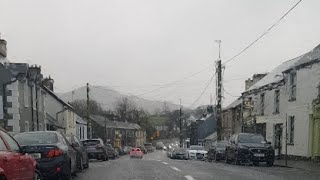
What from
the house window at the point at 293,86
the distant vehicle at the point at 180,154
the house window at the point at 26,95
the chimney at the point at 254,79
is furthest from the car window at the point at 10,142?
the chimney at the point at 254,79

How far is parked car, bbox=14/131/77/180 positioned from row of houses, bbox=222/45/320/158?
51.9ft

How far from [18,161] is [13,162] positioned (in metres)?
0.34

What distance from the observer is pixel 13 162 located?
8508 mm

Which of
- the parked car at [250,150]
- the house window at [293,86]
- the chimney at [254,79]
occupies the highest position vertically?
the chimney at [254,79]

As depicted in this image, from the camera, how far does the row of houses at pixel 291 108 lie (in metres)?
27.7

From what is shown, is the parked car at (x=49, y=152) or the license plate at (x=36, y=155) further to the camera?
the parked car at (x=49, y=152)

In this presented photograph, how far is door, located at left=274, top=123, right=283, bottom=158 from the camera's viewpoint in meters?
33.5

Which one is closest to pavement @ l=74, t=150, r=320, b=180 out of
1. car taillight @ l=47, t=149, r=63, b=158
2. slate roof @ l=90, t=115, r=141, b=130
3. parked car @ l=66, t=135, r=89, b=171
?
parked car @ l=66, t=135, r=89, b=171

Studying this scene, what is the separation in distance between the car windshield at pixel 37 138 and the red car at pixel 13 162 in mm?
3095

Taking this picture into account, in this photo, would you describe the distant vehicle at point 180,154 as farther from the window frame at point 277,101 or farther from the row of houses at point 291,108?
the window frame at point 277,101

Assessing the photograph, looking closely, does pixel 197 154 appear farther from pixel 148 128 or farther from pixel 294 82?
pixel 148 128

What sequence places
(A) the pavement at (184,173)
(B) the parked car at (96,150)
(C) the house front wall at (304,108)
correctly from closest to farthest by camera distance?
1. (A) the pavement at (184,173)
2. (C) the house front wall at (304,108)
3. (B) the parked car at (96,150)

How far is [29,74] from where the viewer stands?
103ft

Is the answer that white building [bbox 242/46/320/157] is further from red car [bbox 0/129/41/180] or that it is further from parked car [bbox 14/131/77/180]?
red car [bbox 0/129/41/180]
